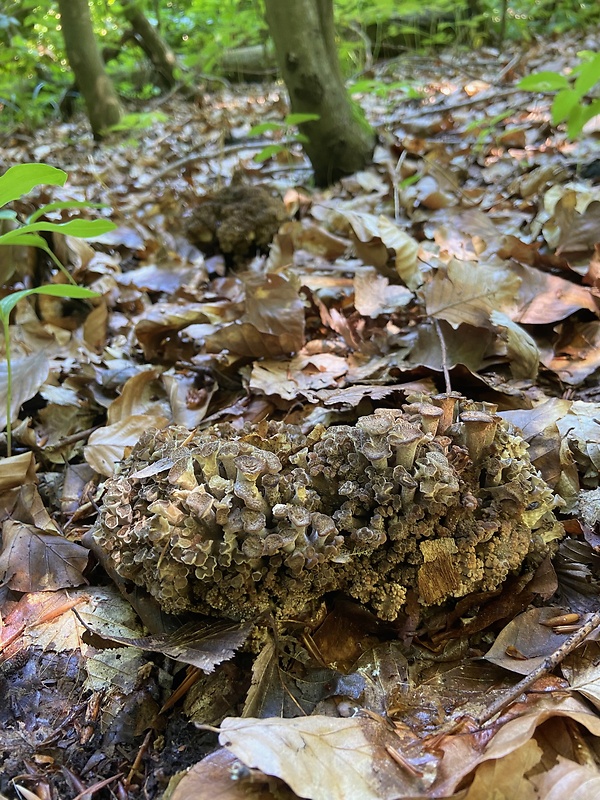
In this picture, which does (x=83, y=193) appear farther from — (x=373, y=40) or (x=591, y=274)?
(x=373, y=40)

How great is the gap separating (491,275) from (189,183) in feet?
13.4

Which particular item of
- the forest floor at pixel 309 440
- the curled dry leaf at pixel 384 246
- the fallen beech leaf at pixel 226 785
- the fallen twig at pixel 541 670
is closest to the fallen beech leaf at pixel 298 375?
the forest floor at pixel 309 440

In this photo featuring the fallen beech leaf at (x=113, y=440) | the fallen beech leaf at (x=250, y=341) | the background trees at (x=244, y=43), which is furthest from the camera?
the background trees at (x=244, y=43)

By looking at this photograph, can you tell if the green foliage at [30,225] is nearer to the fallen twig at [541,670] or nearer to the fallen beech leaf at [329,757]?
the fallen beech leaf at [329,757]

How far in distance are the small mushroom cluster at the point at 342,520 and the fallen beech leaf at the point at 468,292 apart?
0.92 metres

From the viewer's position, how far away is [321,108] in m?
4.79

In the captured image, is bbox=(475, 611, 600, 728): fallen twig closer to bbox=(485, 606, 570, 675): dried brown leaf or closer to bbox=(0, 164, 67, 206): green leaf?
bbox=(485, 606, 570, 675): dried brown leaf

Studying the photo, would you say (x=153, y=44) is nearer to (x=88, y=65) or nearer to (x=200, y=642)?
(x=88, y=65)

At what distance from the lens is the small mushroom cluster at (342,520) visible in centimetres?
139

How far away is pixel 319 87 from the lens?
468 cm

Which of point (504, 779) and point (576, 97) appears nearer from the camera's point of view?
point (504, 779)

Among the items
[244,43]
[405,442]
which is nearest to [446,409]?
[405,442]

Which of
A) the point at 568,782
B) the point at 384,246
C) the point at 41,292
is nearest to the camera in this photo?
the point at 568,782

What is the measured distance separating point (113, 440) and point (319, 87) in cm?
378
